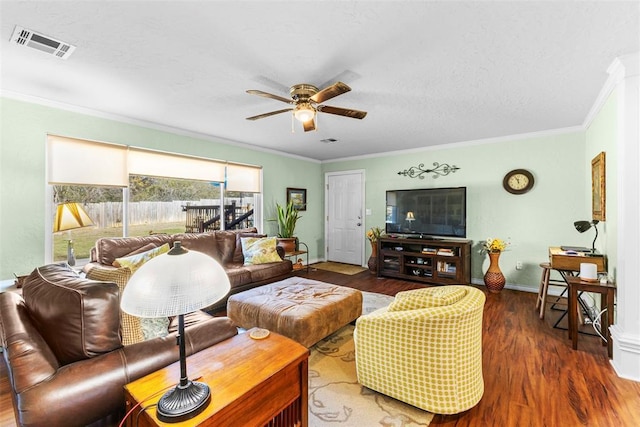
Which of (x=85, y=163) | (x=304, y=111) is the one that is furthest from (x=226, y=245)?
(x=304, y=111)

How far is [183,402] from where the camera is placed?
103cm

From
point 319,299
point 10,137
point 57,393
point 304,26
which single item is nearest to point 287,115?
point 304,26

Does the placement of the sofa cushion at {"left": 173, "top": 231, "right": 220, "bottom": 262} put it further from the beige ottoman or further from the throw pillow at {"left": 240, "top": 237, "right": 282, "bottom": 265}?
the beige ottoman

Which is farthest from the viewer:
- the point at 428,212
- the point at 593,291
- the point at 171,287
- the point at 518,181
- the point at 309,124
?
the point at 428,212

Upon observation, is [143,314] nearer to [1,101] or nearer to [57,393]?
[57,393]

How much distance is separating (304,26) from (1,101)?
3.07 m

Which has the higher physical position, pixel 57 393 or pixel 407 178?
pixel 407 178

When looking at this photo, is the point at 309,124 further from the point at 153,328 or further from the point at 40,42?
the point at 153,328

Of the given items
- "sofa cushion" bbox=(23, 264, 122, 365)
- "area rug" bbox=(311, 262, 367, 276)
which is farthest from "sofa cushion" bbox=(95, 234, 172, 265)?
"area rug" bbox=(311, 262, 367, 276)

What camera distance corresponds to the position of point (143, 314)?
3.20ft

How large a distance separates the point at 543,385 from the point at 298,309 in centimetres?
187

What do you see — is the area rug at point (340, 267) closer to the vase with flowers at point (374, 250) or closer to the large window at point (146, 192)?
the vase with flowers at point (374, 250)

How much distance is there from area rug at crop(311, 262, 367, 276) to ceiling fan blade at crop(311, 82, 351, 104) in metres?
3.68

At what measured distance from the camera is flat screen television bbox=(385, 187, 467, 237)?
4.60m
